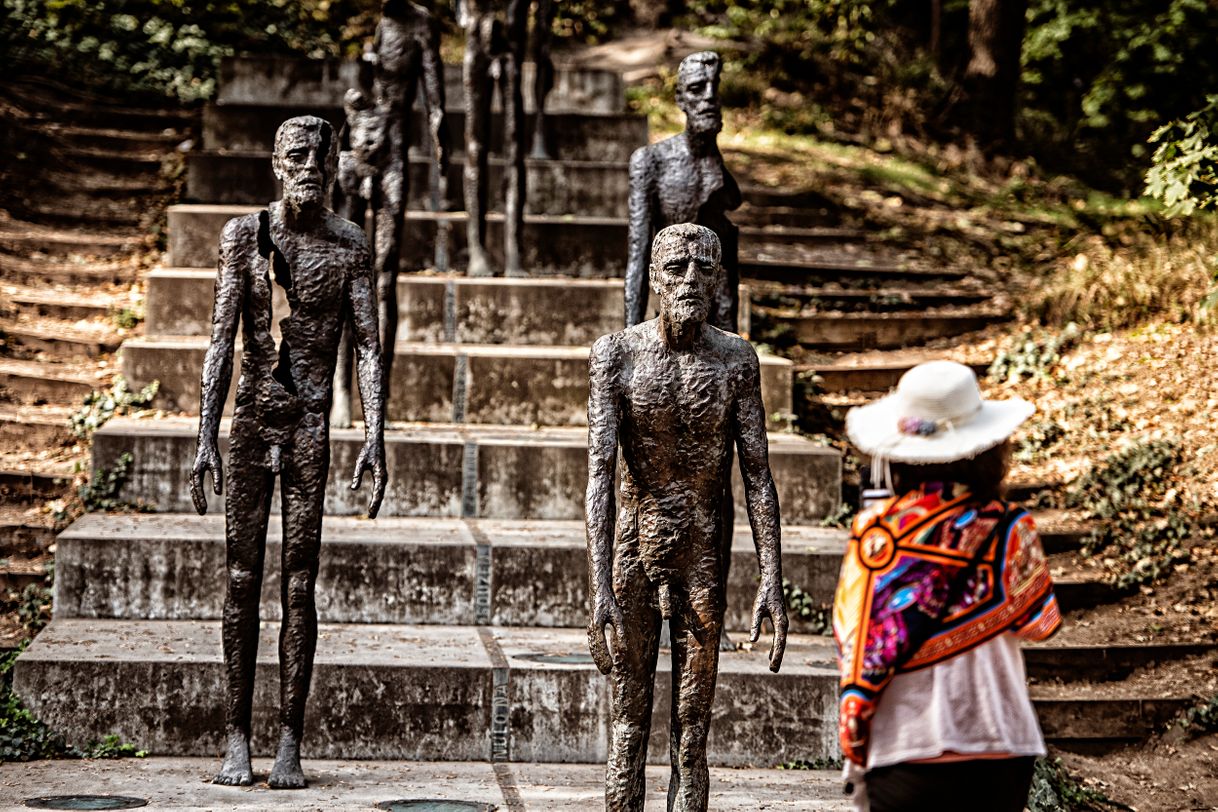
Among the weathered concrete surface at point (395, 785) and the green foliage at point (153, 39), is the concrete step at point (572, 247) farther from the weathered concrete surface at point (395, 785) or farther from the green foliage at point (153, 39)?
the weathered concrete surface at point (395, 785)

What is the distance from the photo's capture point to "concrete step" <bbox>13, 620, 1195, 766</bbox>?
7.51 m

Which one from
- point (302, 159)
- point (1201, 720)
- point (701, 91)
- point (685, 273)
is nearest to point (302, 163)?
point (302, 159)

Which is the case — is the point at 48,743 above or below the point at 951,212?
below

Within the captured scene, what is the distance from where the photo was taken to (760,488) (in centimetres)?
561

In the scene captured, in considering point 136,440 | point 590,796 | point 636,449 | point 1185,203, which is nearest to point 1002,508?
point 636,449

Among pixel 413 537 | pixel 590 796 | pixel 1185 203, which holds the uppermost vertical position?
pixel 1185 203

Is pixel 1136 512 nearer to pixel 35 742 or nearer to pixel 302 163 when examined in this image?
pixel 302 163

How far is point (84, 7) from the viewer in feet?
57.0

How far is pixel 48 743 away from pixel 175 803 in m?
1.34

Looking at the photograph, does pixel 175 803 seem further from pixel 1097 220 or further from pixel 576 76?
pixel 1097 220

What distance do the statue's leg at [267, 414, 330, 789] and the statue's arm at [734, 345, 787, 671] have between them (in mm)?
2014

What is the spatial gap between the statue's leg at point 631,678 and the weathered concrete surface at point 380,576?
3.27m

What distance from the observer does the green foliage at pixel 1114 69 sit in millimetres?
19156

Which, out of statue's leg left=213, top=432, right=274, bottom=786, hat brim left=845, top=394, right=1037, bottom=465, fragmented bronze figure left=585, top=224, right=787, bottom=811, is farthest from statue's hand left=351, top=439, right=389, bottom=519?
hat brim left=845, top=394, right=1037, bottom=465
